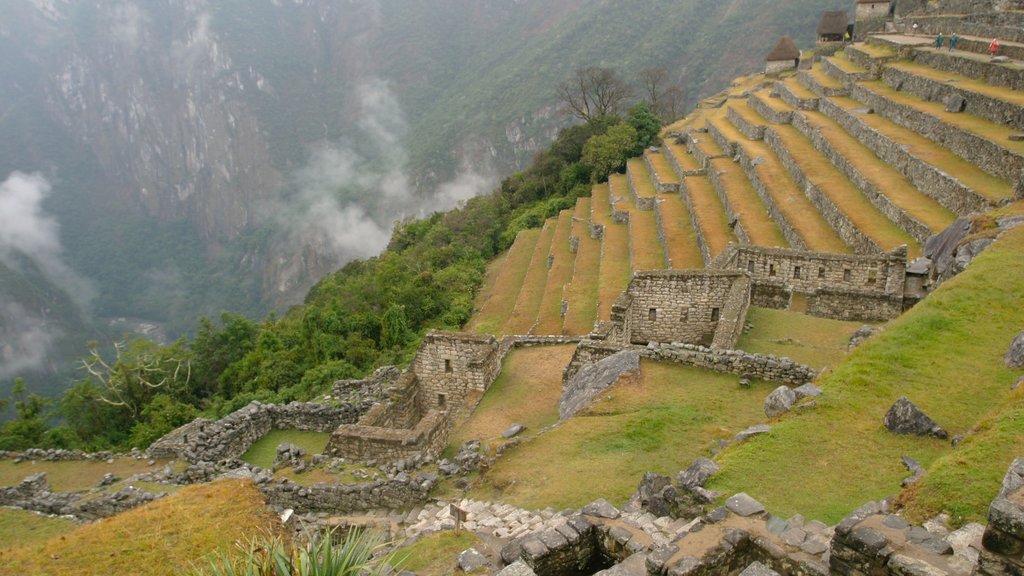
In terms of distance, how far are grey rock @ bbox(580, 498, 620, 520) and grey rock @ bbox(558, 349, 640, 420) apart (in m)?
4.39

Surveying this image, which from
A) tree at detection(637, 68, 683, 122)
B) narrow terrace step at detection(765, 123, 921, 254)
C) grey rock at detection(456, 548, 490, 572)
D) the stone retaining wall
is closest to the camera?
grey rock at detection(456, 548, 490, 572)

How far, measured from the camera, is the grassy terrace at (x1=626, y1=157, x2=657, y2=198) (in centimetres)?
3554

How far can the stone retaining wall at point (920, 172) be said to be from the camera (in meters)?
19.8

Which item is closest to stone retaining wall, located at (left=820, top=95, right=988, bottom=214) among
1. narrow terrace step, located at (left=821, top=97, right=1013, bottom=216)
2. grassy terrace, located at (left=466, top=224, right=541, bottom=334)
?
narrow terrace step, located at (left=821, top=97, right=1013, bottom=216)

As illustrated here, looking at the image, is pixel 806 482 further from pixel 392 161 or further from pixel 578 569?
pixel 392 161

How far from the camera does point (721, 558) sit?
6.11m

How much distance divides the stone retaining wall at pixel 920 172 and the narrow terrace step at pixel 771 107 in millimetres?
4672

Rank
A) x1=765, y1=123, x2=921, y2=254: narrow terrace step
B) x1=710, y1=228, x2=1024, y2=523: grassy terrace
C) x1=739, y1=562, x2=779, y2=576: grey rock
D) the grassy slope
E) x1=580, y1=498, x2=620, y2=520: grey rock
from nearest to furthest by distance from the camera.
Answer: x1=739, y1=562, x2=779, y2=576: grey rock < x1=710, y1=228, x2=1024, y2=523: grassy terrace < x1=580, y1=498, x2=620, y2=520: grey rock < the grassy slope < x1=765, y1=123, x2=921, y2=254: narrow terrace step

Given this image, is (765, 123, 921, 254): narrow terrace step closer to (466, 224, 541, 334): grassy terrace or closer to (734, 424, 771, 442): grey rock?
(734, 424, 771, 442): grey rock

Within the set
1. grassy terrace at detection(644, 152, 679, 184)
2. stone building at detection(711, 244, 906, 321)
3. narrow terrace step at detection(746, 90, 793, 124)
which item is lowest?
stone building at detection(711, 244, 906, 321)

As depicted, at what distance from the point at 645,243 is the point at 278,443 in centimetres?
1864

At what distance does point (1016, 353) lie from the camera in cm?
958

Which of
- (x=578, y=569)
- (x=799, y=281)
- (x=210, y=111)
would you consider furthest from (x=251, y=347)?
(x=210, y=111)

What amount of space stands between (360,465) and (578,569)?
255 inches
